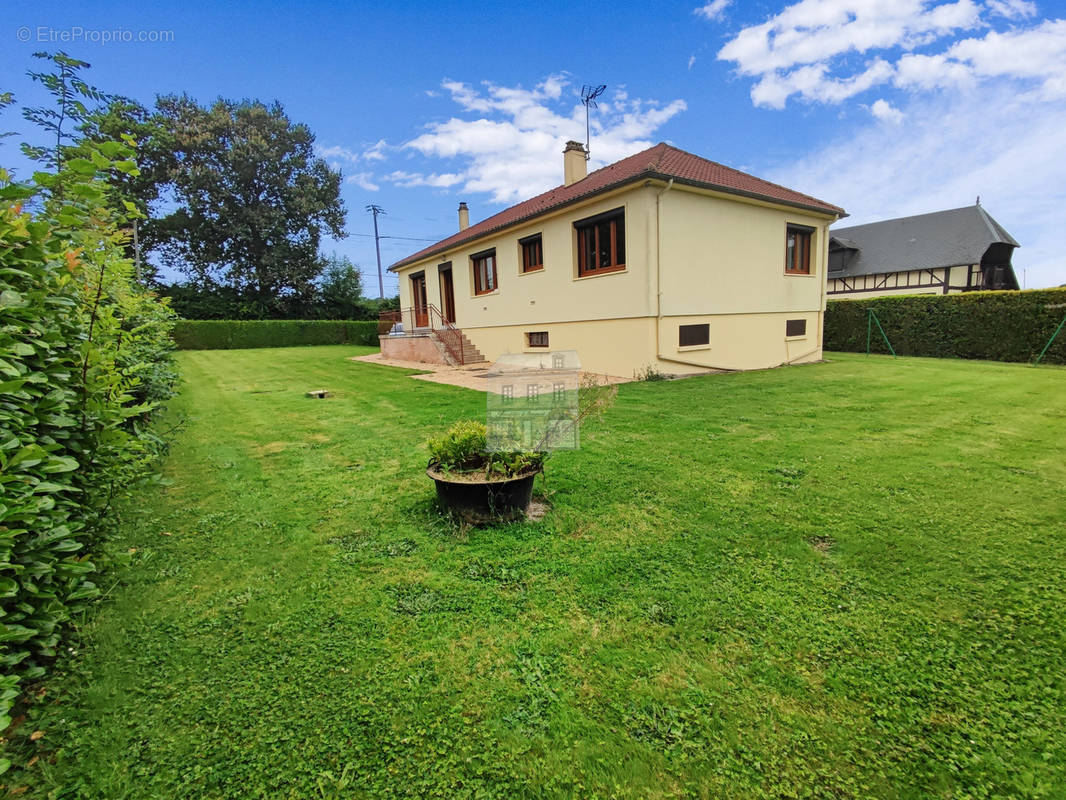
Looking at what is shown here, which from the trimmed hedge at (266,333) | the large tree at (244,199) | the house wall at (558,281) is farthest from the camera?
the large tree at (244,199)

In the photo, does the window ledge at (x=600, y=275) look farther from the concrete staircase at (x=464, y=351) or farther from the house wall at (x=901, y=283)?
the house wall at (x=901, y=283)

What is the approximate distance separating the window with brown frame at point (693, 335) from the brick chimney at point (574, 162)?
6.45m

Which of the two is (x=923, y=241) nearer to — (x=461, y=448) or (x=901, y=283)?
(x=901, y=283)

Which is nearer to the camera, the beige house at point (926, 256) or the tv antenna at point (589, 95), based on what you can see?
the tv antenna at point (589, 95)

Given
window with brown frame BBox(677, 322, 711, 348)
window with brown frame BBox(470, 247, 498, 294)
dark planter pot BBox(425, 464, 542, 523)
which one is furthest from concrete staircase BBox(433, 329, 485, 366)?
dark planter pot BBox(425, 464, 542, 523)

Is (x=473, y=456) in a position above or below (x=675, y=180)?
below

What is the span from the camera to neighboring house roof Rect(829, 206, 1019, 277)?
25.3 meters

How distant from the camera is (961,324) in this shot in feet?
48.3

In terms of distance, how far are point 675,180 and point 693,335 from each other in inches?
148

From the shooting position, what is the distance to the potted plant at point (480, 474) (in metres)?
3.28

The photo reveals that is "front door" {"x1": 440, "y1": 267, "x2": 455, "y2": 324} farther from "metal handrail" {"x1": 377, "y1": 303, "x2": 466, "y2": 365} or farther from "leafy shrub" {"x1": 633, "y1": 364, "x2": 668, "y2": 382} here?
"leafy shrub" {"x1": 633, "y1": 364, "x2": 668, "y2": 382}

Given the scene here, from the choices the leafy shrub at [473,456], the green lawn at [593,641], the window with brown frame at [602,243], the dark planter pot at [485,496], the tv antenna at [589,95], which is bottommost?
the green lawn at [593,641]

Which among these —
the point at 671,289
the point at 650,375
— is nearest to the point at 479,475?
the point at 650,375

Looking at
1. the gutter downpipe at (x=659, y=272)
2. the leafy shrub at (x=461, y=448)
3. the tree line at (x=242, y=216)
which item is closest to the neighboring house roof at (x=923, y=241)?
the gutter downpipe at (x=659, y=272)
